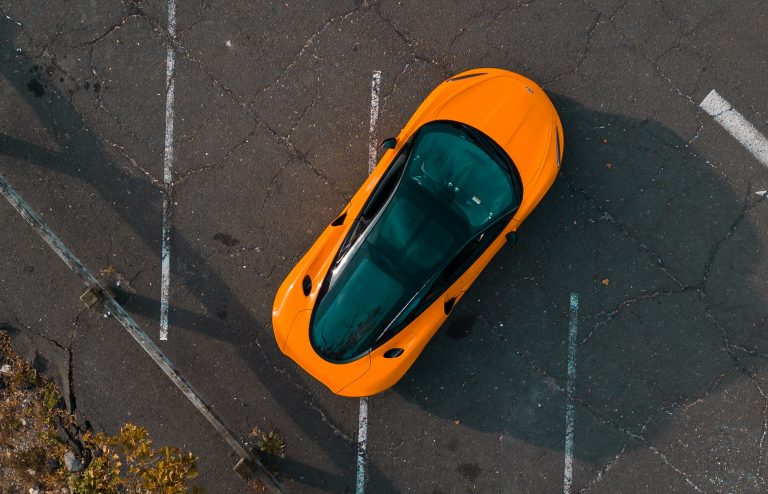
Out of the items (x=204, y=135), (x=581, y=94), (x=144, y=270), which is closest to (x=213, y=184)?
(x=204, y=135)

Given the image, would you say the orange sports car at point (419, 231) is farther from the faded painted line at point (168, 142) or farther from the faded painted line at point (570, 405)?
the faded painted line at point (168, 142)

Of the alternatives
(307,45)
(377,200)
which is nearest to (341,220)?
(377,200)

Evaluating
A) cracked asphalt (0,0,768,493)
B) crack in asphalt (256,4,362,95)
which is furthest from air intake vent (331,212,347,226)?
crack in asphalt (256,4,362,95)

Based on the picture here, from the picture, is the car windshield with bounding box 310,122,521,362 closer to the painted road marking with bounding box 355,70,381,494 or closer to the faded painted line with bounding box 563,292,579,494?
the painted road marking with bounding box 355,70,381,494

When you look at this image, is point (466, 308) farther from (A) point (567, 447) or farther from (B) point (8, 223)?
(B) point (8, 223)

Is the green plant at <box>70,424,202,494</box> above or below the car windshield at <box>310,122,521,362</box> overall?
below

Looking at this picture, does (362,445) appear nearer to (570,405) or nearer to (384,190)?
(570,405)

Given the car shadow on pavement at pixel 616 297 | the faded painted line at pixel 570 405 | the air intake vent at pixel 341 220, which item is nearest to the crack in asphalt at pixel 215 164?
the air intake vent at pixel 341 220
